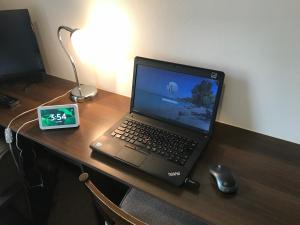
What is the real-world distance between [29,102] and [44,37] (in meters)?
0.45

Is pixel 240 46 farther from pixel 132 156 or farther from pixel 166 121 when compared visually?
pixel 132 156

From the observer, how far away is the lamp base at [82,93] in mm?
1329

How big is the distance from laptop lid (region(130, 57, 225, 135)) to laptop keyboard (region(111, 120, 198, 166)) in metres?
0.08

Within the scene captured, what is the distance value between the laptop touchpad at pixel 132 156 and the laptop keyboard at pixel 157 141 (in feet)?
0.10

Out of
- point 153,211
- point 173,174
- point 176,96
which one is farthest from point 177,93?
point 153,211

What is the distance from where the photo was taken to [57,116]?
3.63 feet

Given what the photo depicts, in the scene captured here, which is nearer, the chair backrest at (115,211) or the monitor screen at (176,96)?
the chair backrest at (115,211)

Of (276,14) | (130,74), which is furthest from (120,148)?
(276,14)

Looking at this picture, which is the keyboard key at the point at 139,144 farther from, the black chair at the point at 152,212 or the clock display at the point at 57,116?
the clock display at the point at 57,116

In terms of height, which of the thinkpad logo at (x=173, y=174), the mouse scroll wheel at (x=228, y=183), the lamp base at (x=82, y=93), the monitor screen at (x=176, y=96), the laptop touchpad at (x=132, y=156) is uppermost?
the monitor screen at (x=176, y=96)

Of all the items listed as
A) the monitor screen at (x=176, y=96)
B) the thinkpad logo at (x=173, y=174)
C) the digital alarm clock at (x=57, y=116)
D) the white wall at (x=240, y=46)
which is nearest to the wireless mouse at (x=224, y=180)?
the thinkpad logo at (x=173, y=174)

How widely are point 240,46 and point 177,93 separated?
303 millimetres

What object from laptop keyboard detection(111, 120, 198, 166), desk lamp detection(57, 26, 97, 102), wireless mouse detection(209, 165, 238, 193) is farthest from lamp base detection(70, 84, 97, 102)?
wireless mouse detection(209, 165, 238, 193)

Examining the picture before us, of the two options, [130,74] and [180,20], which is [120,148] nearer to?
[130,74]
